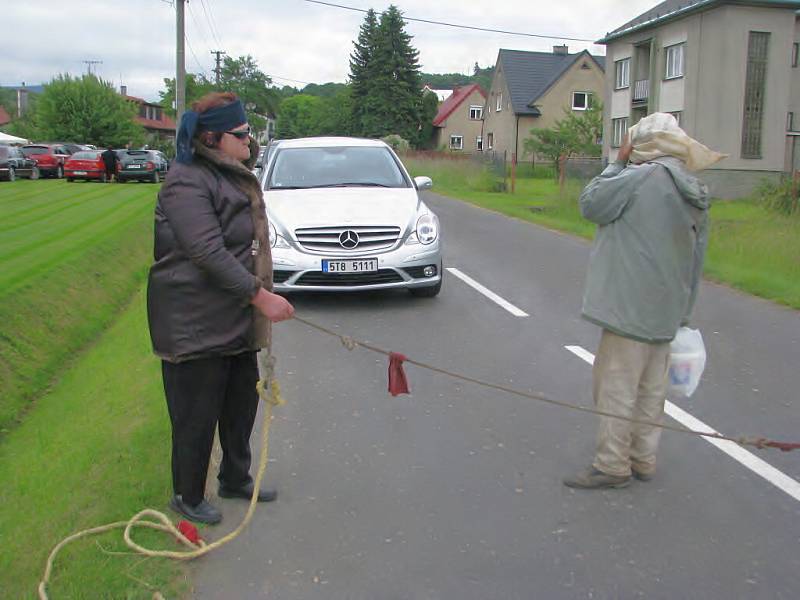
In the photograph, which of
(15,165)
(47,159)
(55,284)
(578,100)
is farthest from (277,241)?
(578,100)

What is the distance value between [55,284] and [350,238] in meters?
3.79

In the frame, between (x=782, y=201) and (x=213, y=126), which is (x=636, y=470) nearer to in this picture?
(x=213, y=126)

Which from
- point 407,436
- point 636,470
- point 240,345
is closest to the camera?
point 240,345

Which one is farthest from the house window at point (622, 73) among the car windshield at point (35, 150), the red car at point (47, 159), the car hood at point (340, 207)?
the car hood at point (340, 207)

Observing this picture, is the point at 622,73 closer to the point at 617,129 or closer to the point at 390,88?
the point at 617,129

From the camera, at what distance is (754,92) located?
3759 cm

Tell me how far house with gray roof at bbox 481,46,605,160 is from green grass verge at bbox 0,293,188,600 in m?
60.7

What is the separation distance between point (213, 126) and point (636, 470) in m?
→ 2.80

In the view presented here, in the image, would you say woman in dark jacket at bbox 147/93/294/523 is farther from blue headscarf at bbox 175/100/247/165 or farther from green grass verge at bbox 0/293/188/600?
green grass verge at bbox 0/293/188/600

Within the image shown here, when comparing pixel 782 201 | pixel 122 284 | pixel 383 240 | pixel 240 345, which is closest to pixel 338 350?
pixel 383 240

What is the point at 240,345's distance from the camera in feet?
12.9

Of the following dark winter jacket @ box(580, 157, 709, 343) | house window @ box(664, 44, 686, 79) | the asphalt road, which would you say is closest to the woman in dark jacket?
the asphalt road

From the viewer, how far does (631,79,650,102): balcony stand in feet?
140

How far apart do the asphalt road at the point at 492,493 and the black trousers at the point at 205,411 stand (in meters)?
0.27
